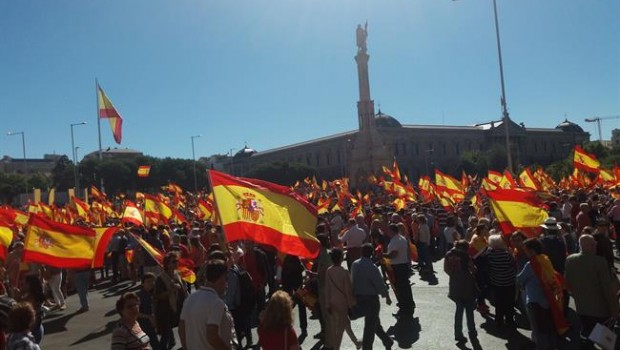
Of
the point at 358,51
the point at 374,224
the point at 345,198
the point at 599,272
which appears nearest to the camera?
the point at 599,272

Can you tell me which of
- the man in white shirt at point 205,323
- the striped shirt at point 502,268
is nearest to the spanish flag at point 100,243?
the man in white shirt at point 205,323

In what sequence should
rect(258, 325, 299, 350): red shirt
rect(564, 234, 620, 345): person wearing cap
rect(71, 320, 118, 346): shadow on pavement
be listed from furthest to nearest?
rect(71, 320, 118, 346): shadow on pavement < rect(564, 234, 620, 345): person wearing cap < rect(258, 325, 299, 350): red shirt

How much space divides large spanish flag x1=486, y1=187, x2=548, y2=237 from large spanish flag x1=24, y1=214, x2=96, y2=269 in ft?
18.6

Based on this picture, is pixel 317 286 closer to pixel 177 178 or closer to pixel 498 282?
pixel 498 282

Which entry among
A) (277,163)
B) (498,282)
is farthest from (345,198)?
(277,163)

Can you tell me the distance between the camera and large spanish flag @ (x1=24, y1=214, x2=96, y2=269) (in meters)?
7.86

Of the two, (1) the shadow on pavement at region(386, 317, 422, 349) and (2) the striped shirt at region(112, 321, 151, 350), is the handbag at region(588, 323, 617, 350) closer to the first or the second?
(1) the shadow on pavement at region(386, 317, 422, 349)

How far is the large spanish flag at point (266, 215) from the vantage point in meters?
6.91

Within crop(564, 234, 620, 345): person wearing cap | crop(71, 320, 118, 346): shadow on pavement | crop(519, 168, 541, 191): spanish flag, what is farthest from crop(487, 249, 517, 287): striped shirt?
crop(519, 168, 541, 191): spanish flag

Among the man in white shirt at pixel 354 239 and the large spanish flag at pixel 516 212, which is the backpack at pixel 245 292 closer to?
the large spanish flag at pixel 516 212

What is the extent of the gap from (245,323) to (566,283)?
3.81 meters

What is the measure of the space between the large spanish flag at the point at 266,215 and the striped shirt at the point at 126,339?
6.36 ft

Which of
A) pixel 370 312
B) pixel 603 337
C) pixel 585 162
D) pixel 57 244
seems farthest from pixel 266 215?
pixel 585 162

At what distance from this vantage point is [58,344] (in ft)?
28.4
